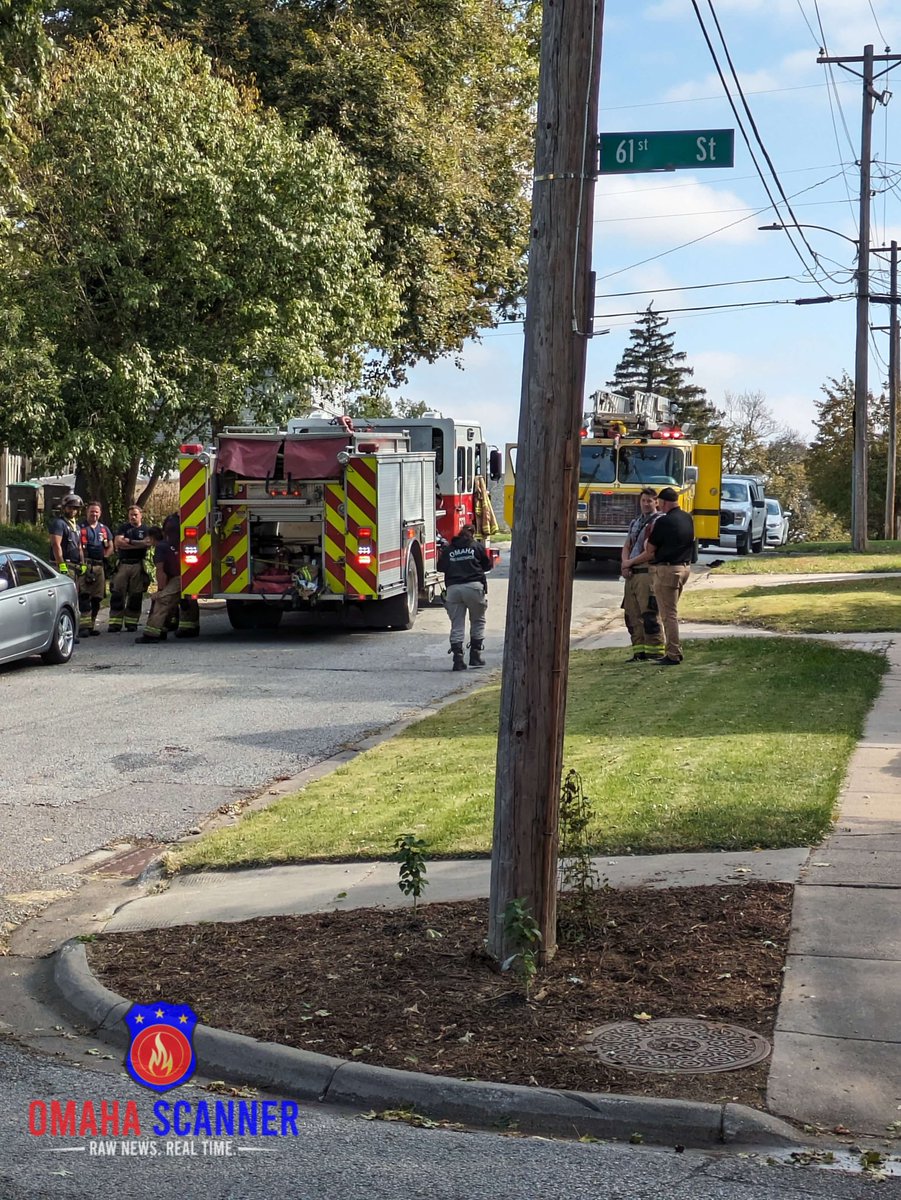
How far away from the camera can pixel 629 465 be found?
29047 mm

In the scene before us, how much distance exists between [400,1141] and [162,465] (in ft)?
68.1

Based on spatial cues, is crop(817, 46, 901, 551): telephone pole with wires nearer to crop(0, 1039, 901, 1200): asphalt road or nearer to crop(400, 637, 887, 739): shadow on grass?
crop(400, 637, 887, 739): shadow on grass

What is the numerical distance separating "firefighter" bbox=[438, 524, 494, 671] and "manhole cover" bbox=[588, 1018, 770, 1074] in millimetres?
10773

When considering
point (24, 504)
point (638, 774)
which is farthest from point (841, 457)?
point (638, 774)

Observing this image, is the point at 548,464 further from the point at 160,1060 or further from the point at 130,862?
the point at 130,862

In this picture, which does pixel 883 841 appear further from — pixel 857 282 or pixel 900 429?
pixel 900 429

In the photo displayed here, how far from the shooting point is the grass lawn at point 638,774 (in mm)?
8336

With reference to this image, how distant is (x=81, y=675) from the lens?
52.7 feet

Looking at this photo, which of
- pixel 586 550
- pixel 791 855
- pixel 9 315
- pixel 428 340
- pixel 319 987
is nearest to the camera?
pixel 319 987

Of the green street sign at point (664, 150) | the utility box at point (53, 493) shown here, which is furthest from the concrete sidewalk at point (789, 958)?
the utility box at point (53, 493)

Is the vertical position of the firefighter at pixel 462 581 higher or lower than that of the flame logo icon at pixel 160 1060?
higher

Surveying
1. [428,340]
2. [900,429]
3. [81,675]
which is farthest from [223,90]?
[900,429]

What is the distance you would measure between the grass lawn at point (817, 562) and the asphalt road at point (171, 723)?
9829 millimetres

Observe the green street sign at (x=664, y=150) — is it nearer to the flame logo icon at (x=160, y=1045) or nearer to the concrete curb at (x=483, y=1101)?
the concrete curb at (x=483, y=1101)
